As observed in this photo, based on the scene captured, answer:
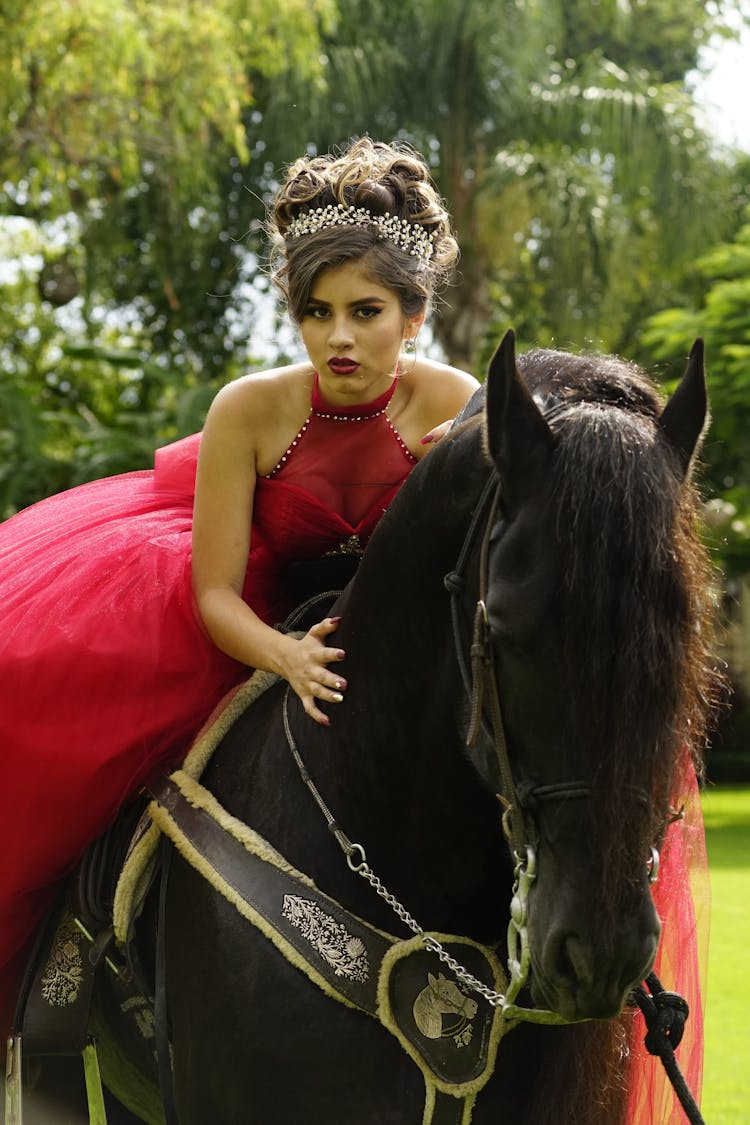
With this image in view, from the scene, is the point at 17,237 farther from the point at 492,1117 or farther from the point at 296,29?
the point at 492,1117

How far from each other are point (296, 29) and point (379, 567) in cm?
1225

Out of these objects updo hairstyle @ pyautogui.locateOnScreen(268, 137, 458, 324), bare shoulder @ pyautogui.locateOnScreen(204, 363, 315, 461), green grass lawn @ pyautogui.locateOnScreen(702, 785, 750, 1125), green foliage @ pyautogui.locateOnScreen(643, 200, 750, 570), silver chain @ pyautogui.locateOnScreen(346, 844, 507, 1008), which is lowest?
green grass lawn @ pyautogui.locateOnScreen(702, 785, 750, 1125)

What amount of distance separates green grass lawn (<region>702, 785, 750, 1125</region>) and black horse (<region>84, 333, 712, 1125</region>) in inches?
32.9

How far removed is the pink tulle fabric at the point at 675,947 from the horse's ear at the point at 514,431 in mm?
866

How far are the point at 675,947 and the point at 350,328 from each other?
132 cm

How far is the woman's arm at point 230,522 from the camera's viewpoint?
8.76 feet

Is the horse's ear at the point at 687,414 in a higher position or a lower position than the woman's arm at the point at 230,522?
higher

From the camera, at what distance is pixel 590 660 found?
1864 mm

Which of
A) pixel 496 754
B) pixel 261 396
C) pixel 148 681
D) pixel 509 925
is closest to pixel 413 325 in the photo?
pixel 261 396

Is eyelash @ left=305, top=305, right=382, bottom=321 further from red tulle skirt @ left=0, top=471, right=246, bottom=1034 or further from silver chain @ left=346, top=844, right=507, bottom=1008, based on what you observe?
silver chain @ left=346, top=844, right=507, bottom=1008

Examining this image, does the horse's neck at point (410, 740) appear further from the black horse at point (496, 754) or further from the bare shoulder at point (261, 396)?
the bare shoulder at point (261, 396)

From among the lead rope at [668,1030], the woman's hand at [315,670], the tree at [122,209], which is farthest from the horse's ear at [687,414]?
the tree at [122,209]

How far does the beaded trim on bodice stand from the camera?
9.30ft

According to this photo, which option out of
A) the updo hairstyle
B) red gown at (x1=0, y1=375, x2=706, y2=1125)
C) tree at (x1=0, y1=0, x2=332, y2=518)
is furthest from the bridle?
tree at (x1=0, y1=0, x2=332, y2=518)
